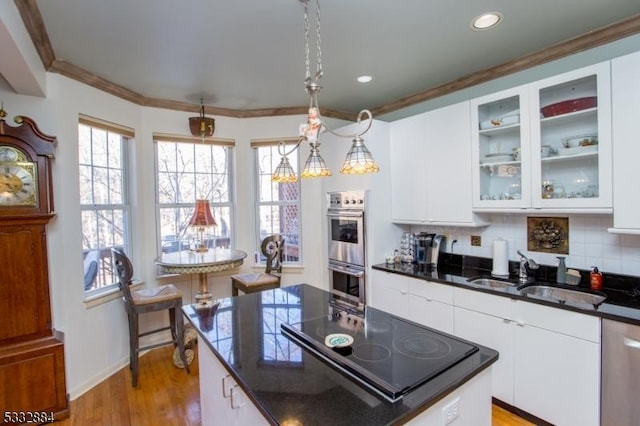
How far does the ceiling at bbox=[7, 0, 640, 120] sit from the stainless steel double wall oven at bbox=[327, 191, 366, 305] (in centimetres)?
114

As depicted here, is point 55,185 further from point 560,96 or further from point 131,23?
point 560,96

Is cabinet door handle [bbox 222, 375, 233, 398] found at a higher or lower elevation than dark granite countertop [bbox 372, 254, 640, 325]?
lower

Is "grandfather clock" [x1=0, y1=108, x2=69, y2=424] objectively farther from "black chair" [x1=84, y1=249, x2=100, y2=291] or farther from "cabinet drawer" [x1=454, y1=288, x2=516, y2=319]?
"cabinet drawer" [x1=454, y1=288, x2=516, y2=319]

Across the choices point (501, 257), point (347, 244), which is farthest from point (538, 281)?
point (347, 244)

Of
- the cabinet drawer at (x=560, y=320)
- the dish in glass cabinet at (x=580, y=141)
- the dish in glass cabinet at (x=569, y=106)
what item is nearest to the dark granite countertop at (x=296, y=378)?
the cabinet drawer at (x=560, y=320)

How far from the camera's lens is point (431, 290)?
263 centimetres

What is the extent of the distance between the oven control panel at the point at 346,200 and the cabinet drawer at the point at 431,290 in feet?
2.84

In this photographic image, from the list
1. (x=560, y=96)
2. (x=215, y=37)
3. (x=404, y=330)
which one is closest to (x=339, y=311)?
(x=404, y=330)

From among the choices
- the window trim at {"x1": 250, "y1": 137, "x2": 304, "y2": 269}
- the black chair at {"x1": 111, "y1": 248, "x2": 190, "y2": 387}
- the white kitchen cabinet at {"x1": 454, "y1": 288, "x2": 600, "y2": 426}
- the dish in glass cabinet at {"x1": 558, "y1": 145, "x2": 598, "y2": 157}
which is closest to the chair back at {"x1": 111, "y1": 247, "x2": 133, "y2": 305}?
the black chair at {"x1": 111, "y1": 248, "x2": 190, "y2": 387}

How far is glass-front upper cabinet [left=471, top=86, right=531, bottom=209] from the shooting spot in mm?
2320

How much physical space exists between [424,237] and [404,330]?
1.67 metres

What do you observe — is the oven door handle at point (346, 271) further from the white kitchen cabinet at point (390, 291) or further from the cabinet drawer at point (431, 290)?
the cabinet drawer at point (431, 290)

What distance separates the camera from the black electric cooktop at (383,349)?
3.59 ft

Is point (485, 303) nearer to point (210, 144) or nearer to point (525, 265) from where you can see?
point (525, 265)
